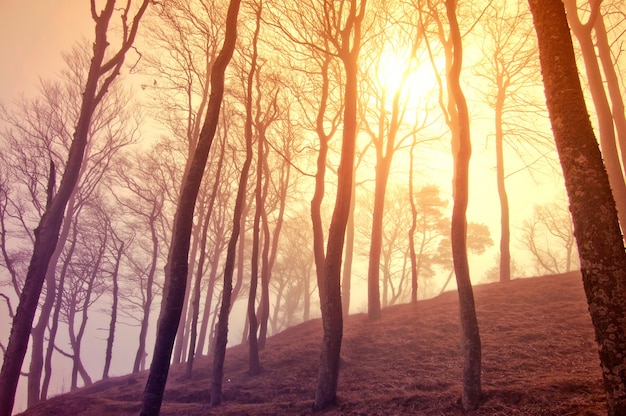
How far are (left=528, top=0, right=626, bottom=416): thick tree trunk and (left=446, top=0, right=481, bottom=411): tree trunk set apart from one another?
290cm

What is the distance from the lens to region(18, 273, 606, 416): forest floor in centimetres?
577

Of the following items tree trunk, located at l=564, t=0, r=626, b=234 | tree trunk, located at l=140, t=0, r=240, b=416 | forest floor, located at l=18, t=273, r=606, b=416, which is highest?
tree trunk, located at l=564, t=0, r=626, b=234

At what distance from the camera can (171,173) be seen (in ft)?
66.4

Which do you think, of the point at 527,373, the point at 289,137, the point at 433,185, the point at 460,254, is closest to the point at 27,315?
the point at 460,254

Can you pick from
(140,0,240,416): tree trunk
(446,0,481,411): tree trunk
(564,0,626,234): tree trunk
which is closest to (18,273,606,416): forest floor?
(446,0,481,411): tree trunk

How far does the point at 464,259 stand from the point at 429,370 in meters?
3.70

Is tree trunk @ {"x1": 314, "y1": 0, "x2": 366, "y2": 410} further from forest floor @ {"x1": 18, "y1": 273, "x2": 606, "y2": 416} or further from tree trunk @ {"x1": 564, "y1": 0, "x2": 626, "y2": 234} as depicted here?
tree trunk @ {"x1": 564, "y1": 0, "x2": 626, "y2": 234}

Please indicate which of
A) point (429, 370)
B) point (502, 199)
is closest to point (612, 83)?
point (502, 199)

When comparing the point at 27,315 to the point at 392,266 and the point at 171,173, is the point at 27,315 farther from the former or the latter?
the point at 392,266

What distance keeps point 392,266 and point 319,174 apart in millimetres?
21453

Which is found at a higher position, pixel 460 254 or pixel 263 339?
pixel 460 254

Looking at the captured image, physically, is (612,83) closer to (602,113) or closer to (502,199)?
(602,113)

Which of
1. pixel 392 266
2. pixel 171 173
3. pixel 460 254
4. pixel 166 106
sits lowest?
pixel 460 254

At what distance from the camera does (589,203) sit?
3312 mm
